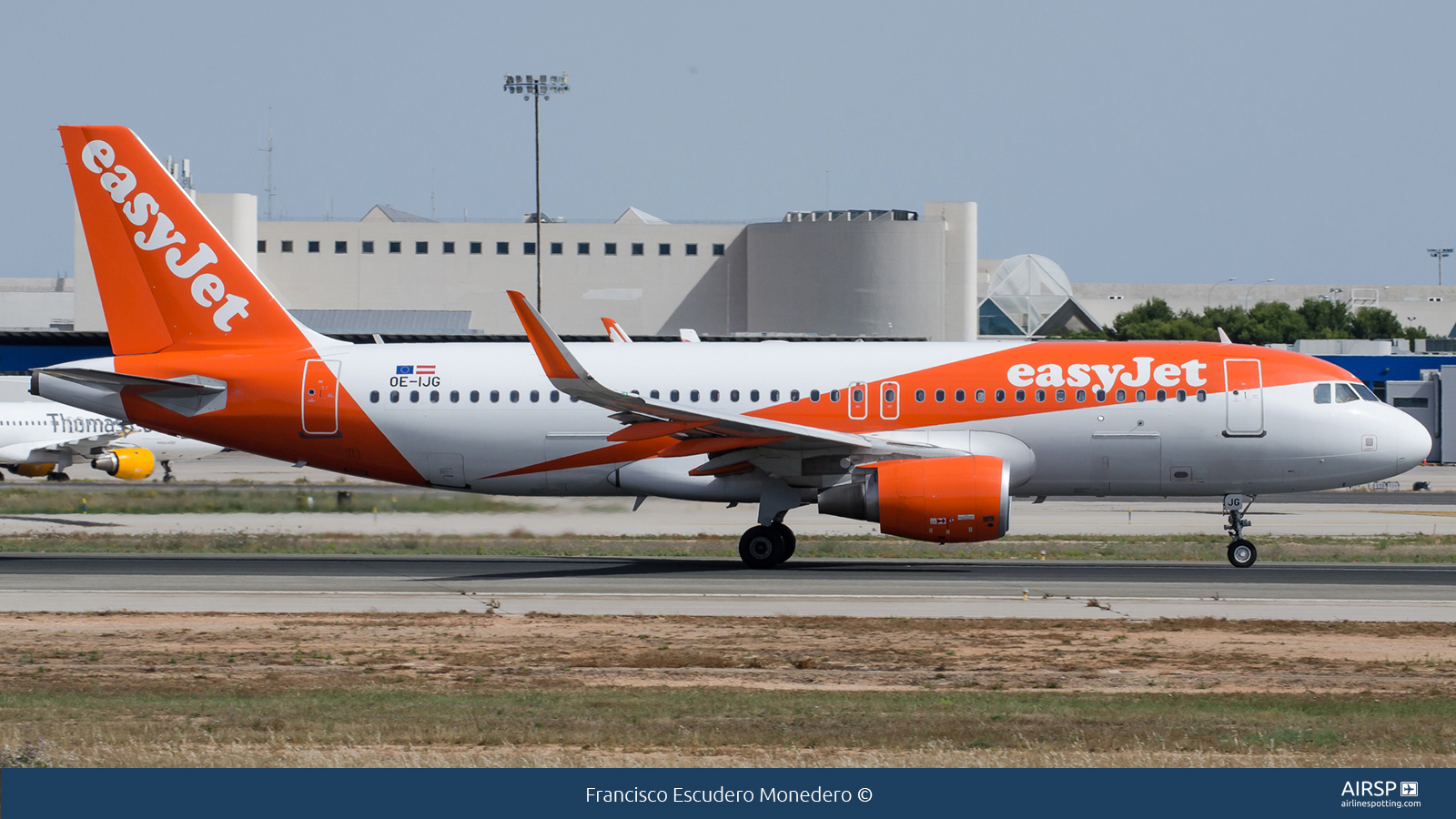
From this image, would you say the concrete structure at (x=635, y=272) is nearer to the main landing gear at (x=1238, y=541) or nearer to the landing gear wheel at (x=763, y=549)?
the main landing gear at (x=1238, y=541)

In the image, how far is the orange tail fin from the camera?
2736cm

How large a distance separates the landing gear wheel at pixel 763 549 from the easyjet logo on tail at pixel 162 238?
1088 cm

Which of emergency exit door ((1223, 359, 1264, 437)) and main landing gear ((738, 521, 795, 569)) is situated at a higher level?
emergency exit door ((1223, 359, 1264, 437))

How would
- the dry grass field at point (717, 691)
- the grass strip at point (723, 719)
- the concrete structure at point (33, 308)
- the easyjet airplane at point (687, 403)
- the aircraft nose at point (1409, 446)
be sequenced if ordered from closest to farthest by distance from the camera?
the dry grass field at point (717, 691) → the grass strip at point (723, 719) → the easyjet airplane at point (687, 403) → the aircraft nose at point (1409, 446) → the concrete structure at point (33, 308)

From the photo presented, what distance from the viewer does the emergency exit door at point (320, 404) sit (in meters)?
26.9

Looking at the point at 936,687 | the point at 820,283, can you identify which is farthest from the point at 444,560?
the point at 820,283

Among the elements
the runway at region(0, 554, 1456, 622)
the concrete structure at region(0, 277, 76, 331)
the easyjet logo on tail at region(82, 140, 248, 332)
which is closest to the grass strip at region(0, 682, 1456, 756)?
the runway at region(0, 554, 1456, 622)

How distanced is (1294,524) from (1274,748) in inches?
1168

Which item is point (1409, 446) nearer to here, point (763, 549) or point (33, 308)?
point (763, 549)

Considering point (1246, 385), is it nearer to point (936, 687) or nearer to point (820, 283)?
point (936, 687)

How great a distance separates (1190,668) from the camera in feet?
51.0

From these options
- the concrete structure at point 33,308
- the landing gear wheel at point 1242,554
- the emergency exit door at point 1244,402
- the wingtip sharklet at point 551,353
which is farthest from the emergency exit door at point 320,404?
the concrete structure at point 33,308

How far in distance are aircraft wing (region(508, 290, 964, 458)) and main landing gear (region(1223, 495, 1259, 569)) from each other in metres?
5.39

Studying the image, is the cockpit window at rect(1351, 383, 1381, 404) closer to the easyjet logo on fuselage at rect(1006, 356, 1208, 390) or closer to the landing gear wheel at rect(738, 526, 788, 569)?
the easyjet logo on fuselage at rect(1006, 356, 1208, 390)
